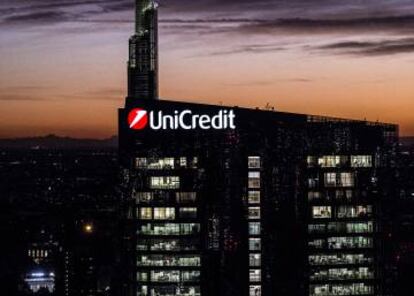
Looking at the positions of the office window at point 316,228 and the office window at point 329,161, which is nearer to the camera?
the office window at point 329,161

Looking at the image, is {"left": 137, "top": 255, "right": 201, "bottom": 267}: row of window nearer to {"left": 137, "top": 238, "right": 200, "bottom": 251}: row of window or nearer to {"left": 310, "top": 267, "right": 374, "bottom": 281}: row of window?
{"left": 137, "top": 238, "right": 200, "bottom": 251}: row of window

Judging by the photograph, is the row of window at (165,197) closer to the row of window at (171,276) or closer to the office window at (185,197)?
the office window at (185,197)

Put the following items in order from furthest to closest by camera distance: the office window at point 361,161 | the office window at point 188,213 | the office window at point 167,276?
the office window at point 361,161 < the office window at point 188,213 < the office window at point 167,276

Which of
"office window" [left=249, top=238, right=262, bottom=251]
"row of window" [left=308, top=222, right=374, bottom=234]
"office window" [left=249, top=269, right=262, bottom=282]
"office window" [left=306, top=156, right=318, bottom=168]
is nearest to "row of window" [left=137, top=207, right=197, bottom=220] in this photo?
"office window" [left=249, top=238, right=262, bottom=251]

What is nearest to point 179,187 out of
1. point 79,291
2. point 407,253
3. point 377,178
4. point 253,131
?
point 253,131

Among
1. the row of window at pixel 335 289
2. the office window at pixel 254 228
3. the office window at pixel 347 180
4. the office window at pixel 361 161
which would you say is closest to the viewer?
the row of window at pixel 335 289

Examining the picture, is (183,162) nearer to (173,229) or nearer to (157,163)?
(157,163)

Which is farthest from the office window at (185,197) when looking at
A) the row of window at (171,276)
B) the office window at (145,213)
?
the row of window at (171,276)
